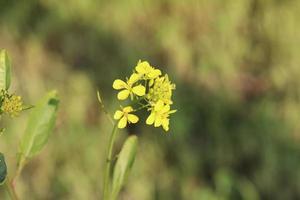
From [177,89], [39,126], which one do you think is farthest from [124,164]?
[177,89]

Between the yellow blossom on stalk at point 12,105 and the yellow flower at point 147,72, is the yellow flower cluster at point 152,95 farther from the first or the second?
the yellow blossom on stalk at point 12,105

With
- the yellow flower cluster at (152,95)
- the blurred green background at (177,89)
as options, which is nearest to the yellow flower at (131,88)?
the yellow flower cluster at (152,95)

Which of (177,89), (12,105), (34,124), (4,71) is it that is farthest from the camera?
(177,89)

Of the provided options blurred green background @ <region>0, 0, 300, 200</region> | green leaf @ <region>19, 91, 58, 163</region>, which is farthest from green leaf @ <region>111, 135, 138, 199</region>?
blurred green background @ <region>0, 0, 300, 200</region>

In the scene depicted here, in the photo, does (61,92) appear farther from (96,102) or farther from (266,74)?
(266,74)

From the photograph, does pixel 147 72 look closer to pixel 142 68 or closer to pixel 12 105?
pixel 142 68

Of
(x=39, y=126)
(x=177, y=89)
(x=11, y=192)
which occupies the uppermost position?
(x=177, y=89)
